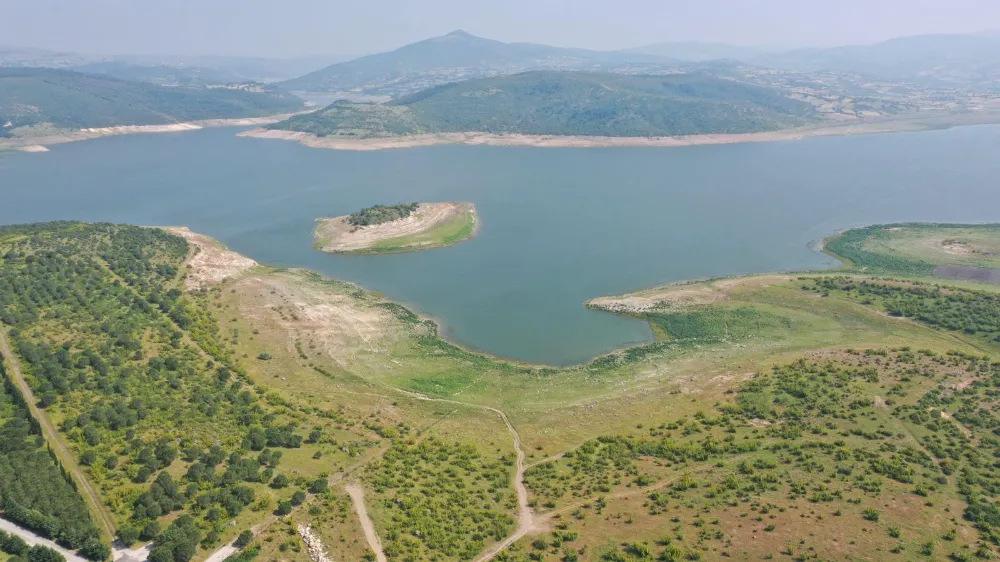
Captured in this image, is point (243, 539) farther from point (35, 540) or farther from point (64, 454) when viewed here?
point (64, 454)

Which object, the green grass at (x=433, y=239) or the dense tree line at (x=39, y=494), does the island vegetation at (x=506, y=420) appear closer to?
the dense tree line at (x=39, y=494)

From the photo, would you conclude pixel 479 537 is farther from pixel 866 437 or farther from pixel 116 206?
pixel 116 206

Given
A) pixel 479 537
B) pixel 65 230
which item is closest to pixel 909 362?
pixel 479 537

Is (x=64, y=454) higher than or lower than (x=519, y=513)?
higher

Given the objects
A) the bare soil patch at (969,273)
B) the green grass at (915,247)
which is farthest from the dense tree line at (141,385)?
the bare soil patch at (969,273)

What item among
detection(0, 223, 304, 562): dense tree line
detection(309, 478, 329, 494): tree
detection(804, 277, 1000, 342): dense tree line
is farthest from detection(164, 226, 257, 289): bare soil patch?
detection(804, 277, 1000, 342): dense tree line

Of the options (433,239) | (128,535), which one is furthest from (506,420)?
(433,239)

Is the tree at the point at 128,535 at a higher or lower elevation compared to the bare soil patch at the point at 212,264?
lower
